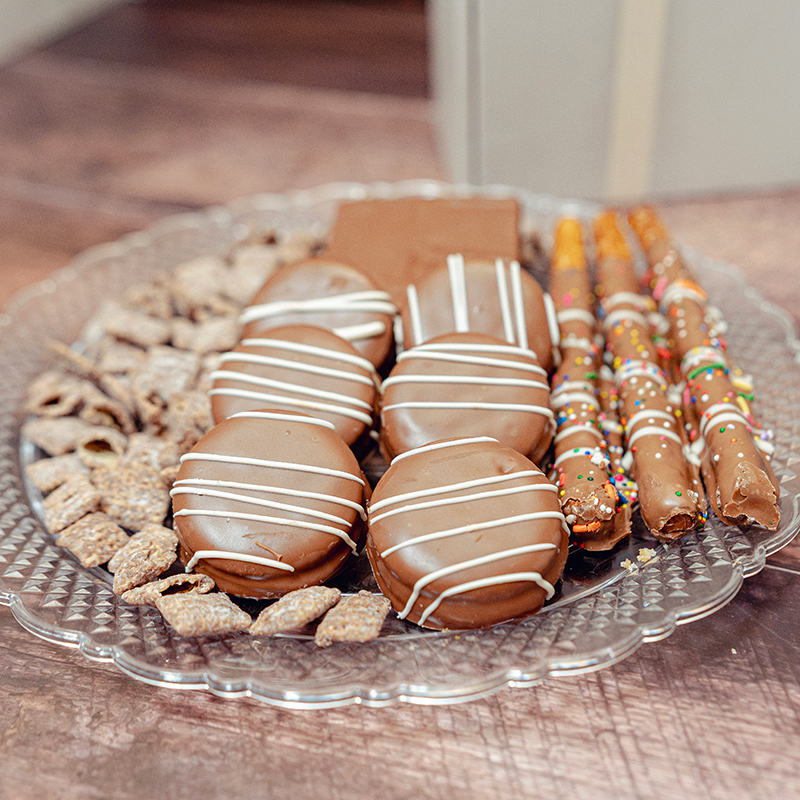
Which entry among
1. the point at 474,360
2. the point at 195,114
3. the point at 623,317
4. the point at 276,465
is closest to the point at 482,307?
the point at 474,360

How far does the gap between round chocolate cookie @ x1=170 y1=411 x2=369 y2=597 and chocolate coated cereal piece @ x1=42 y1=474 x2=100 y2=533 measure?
0.56ft

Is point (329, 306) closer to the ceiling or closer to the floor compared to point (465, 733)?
closer to the ceiling

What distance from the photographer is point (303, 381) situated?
4.46 ft

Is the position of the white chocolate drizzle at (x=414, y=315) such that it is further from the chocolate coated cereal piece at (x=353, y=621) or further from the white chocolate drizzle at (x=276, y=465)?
the chocolate coated cereal piece at (x=353, y=621)

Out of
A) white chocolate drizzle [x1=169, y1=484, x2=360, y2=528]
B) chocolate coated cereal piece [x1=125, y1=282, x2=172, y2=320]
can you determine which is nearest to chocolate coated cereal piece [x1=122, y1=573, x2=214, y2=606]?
white chocolate drizzle [x1=169, y1=484, x2=360, y2=528]

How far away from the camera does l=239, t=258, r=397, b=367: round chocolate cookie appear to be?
1.49 m

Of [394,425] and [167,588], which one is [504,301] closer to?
[394,425]

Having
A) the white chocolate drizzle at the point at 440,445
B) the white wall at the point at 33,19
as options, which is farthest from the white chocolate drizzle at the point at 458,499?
the white wall at the point at 33,19

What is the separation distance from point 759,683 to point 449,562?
43 cm

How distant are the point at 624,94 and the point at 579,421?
954 millimetres

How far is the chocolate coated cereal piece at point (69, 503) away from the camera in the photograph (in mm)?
1290

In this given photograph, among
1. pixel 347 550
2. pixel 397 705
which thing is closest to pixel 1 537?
pixel 347 550

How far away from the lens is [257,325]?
1.51 metres

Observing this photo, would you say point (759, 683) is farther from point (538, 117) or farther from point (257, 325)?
point (538, 117)
